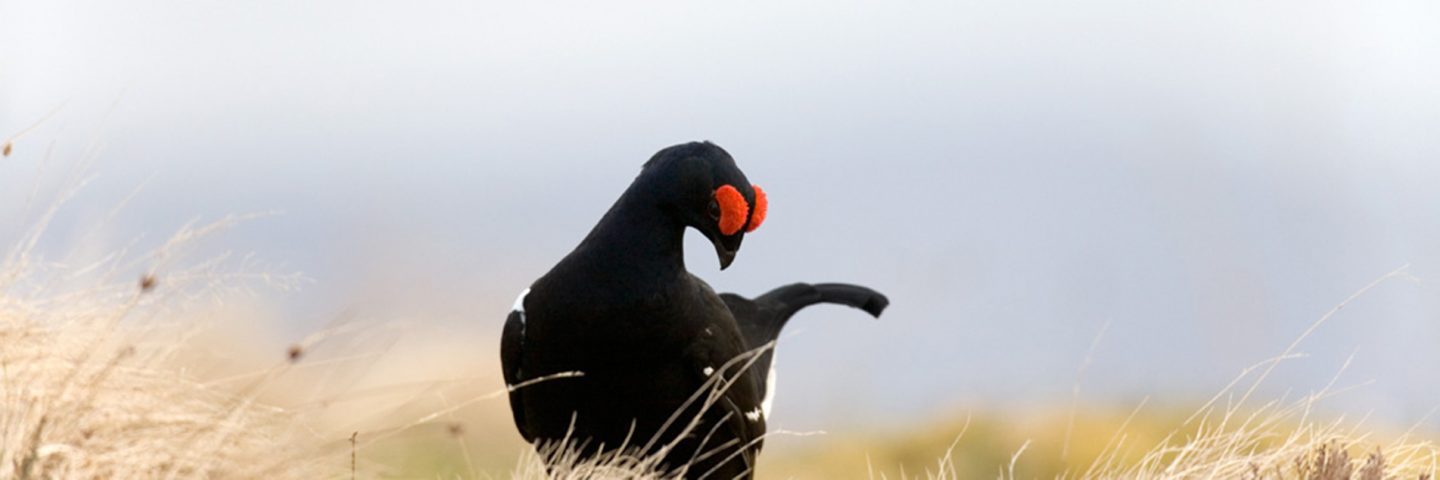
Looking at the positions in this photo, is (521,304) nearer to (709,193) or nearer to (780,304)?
(709,193)

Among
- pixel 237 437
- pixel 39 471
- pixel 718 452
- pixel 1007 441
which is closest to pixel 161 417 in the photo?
pixel 237 437

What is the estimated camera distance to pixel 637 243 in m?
5.01

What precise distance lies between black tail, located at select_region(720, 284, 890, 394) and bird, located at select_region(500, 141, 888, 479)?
994 mm

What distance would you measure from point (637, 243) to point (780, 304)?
5.92ft

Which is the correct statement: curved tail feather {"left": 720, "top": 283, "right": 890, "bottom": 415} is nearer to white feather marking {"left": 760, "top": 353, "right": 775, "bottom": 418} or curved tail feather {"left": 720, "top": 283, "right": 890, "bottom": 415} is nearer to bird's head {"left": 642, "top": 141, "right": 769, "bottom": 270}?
white feather marking {"left": 760, "top": 353, "right": 775, "bottom": 418}

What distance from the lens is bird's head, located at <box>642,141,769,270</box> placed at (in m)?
4.95

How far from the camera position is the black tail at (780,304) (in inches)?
255

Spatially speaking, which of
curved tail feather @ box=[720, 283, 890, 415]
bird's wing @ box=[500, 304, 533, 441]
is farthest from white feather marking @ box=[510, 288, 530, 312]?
curved tail feather @ box=[720, 283, 890, 415]

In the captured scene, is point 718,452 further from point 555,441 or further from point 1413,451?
point 1413,451

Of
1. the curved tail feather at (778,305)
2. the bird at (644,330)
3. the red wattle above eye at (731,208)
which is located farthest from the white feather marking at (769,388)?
the red wattle above eye at (731,208)

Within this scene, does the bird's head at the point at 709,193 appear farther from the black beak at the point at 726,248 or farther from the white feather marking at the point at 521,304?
the white feather marking at the point at 521,304

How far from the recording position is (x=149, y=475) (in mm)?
4449

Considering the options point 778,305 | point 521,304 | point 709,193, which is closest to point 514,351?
point 521,304

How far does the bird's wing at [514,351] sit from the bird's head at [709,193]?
704 millimetres
